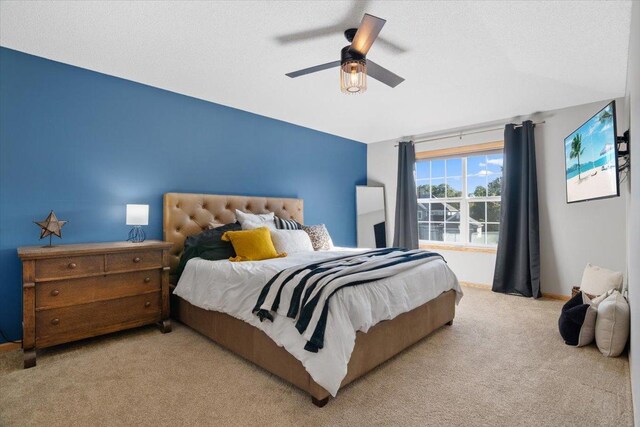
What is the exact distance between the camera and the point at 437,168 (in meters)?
5.32

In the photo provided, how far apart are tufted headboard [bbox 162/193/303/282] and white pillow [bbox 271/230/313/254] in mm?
701

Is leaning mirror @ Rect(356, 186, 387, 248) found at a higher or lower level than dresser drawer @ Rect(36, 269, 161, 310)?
higher

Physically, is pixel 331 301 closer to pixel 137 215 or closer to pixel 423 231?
pixel 137 215

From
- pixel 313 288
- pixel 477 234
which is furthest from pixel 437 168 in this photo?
pixel 313 288

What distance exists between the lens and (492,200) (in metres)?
4.77

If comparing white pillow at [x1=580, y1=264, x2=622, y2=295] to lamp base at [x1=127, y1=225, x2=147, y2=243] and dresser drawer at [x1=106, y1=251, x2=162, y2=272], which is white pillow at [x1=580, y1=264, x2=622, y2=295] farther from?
lamp base at [x1=127, y1=225, x2=147, y2=243]

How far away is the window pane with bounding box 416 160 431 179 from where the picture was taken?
543 centimetres

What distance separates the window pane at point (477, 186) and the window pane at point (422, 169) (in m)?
0.67

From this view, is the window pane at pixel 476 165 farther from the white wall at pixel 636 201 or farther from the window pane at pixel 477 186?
the white wall at pixel 636 201

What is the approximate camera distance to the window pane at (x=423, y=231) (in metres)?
5.46

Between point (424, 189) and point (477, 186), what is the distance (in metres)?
0.84

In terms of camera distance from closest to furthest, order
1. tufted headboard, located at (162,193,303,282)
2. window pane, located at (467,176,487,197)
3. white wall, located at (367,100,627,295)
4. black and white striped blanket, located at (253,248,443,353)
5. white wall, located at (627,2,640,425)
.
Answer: white wall, located at (627,2,640,425) < black and white striped blanket, located at (253,248,443,353) < tufted headboard, located at (162,193,303,282) < white wall, located at (367,100,627,295) < window pane, located at (467,176,487,197)

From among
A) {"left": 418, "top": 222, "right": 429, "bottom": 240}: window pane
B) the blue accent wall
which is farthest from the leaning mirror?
the blue accent wall

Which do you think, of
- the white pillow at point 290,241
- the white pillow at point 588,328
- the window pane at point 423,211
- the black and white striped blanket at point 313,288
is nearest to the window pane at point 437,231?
the window pane at point 423,211
